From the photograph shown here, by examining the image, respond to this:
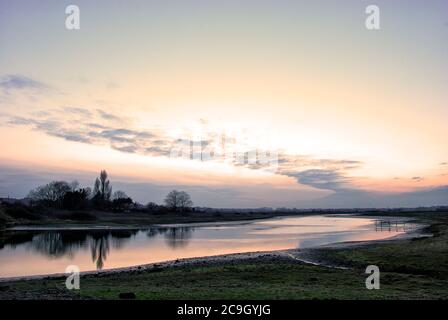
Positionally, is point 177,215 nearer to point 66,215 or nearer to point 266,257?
point 66,215

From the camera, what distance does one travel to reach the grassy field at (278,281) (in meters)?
17.4

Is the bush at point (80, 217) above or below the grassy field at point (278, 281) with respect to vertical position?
below

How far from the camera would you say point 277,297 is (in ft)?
54.7

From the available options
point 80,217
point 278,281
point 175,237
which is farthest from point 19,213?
point 278,281

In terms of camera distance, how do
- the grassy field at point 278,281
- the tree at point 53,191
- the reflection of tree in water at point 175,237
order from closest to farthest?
the grassy field at point 278,281 → the reflection of tree in water at point 175,237 → the tree at point 53,191

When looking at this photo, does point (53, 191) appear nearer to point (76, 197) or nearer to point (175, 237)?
point (76, 197)

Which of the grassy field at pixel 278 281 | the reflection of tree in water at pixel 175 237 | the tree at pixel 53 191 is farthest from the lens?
the tree at pixel 53 191

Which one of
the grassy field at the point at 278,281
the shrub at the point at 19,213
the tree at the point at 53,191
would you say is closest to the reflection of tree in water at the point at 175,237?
the grassy field at the point at 278,281

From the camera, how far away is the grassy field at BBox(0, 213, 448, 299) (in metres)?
17.4

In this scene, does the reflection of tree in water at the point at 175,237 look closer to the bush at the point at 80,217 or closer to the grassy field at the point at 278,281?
the grassy field at the point at 278,281

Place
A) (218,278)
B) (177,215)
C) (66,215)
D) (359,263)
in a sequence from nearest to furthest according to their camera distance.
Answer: (218,278)
(359,263)
(66,215)
(177,215)

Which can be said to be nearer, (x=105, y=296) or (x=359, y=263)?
(x=105, y=296)
